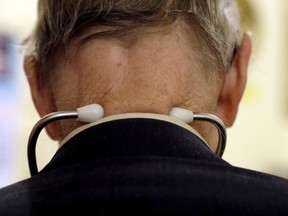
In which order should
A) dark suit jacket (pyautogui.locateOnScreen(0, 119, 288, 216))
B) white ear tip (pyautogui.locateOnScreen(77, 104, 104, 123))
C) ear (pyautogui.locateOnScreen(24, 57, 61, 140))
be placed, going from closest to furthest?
dark suit jacket (pyautogui.locateOnScreen(0, 119, 288, 216)) → white ear tip (pyautogui.locateOnScreen(77, 104, 104, 123)) → ear (pyautogui.locateOnScreen(24, 57, 61, 140))

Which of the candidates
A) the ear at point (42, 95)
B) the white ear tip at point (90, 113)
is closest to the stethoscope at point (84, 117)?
the white ear tip at point (90, 113)

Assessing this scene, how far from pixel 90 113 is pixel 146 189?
0.16 metres

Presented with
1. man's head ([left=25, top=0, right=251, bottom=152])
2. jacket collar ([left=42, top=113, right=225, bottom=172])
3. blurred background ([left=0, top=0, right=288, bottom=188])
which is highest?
man's head ([left=25, top=0, right=251, bottom=152])

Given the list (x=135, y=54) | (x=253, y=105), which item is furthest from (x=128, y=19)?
(x=253, y=105)

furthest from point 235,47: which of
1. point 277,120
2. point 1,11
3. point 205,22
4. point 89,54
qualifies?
point 277,120

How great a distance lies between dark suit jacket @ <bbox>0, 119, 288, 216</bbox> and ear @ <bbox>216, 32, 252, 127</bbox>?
28 centimetres

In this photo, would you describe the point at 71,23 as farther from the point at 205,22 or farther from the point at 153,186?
the point at 153,186

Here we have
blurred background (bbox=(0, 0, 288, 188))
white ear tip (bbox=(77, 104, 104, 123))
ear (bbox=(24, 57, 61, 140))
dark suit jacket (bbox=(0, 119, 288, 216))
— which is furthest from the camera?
blurred background (bbox=(0, 0, 288, 188))

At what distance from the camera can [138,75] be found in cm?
62

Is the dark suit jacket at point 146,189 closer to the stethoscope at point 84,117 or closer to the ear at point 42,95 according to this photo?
the stethoscope at point 84,117

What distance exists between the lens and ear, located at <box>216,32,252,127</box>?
778 millimetres

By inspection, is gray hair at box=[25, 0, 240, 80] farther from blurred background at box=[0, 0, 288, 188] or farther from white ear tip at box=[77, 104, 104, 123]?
blurred background at box=[0, 0, 288, 188]

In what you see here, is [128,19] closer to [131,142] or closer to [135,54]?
[135,54]

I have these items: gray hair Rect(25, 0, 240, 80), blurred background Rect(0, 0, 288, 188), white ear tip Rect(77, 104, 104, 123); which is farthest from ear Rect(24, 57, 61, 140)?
blurred background Rect(0, 0, 288, 188)
